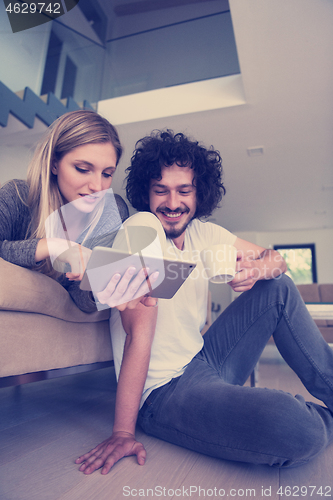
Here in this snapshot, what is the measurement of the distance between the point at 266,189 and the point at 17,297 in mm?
5366

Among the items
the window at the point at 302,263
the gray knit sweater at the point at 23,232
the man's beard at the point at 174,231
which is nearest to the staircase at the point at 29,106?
the gray knit sweater at the point at 23,232

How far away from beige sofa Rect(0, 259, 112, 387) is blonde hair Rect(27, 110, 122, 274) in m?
0.28

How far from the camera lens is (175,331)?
95 cm

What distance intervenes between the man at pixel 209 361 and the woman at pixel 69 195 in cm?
20

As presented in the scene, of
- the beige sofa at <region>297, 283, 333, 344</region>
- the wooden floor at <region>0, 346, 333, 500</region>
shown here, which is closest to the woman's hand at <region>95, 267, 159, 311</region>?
the wooden floor at <region>0, 346, 333, 500</region>

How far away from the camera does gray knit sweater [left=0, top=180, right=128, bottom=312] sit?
91 cm

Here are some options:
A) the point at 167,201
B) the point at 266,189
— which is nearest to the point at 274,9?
the point at 167,201

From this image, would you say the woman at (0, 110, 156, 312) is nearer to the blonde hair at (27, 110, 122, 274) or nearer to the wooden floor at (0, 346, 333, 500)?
the blonde hair at (27, 110, 122, 274)

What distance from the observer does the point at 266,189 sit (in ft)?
18.3

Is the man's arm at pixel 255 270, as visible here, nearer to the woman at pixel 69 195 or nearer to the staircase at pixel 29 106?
the woman at pixel 69 195

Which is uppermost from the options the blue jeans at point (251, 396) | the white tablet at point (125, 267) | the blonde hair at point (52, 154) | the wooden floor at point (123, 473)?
the blonde hair at point (52, 154)

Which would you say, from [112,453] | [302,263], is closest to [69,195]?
[112,453]

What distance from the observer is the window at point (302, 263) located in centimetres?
829

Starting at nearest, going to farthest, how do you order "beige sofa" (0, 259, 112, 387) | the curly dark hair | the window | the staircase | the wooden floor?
the wooden floor
"beige sofa" (0, 259, 112, 387)
the curly dark hair
the staircase
the window
